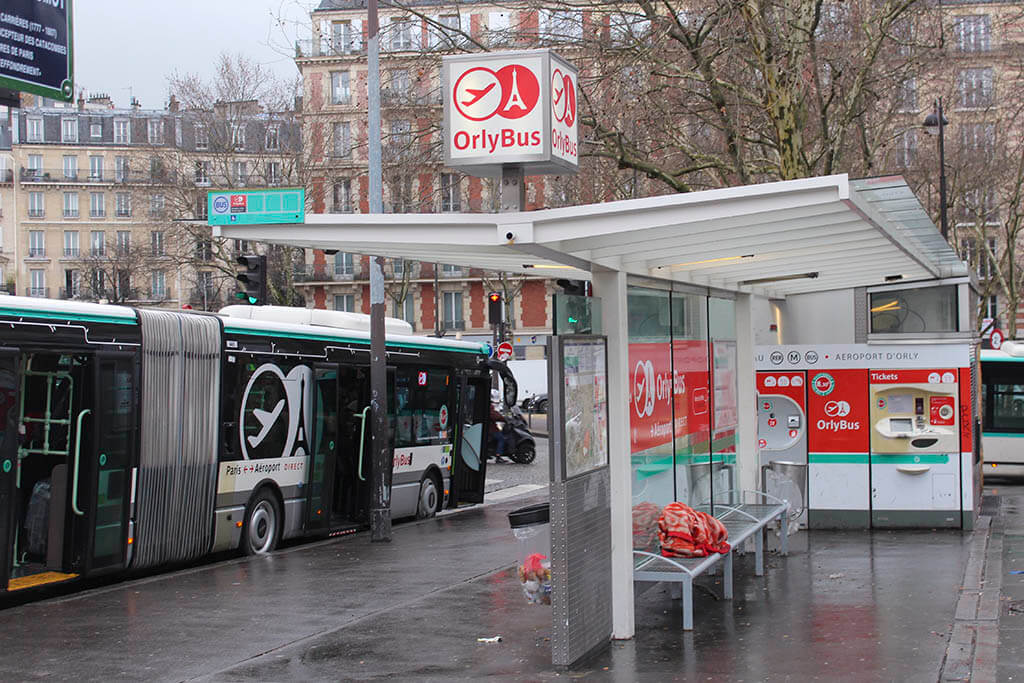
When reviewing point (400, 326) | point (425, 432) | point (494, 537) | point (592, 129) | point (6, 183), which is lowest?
point (494, 537)

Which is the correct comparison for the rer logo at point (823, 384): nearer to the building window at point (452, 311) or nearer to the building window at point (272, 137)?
the building window at point (272, 137)

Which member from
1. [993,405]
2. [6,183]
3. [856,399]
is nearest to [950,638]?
[856,399]

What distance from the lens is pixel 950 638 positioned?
888cm

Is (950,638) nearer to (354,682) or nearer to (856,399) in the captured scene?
(354,682)

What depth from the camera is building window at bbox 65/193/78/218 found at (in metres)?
85.6

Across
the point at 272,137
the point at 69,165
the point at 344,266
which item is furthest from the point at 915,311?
the point at 69,165

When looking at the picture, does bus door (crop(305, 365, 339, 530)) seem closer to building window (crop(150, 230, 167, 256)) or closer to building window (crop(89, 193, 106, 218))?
building window (crop(150, 230, 167, 256))

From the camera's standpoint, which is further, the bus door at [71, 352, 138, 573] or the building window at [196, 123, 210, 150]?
the building window at [196, 123, 210, 150]

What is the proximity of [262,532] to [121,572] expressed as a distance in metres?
2.28

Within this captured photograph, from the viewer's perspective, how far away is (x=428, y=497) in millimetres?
19344

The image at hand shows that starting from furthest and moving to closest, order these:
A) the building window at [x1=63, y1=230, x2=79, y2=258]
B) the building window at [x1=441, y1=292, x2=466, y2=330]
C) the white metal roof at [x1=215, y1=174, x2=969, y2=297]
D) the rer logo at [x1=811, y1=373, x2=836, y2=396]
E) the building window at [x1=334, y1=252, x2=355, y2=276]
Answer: the building window at [x1=63, y1=230, x2=79, y2=258], the building window at [x1=441, y1=292, x2=466, y2=330], the building window at [x1=334, y1=252, x2=355, y2=276], the rer logo at [x1=811, y1=373, x2=836, y2=396], the white metal roof at [x1=215, y1=174, x2=969, y2=297]

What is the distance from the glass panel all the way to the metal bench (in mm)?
2735

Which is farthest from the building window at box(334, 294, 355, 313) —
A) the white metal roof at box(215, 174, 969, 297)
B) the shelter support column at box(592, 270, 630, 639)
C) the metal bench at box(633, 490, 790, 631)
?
the shelter support column at box(592, 270, 630, 639)

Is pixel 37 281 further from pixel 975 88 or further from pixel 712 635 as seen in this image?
pixel 712 635
